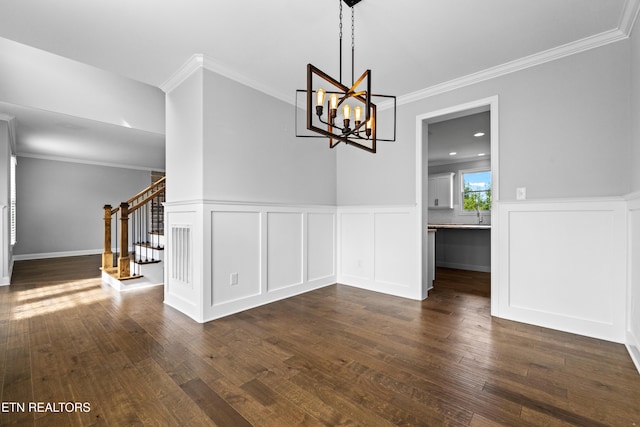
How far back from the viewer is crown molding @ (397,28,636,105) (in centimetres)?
238

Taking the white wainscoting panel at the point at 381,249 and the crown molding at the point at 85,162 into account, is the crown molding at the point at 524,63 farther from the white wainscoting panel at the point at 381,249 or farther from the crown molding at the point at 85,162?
the crown molding at the point at 85,162

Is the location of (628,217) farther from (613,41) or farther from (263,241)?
(263,241)

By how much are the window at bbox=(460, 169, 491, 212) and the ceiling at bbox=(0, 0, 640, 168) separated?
12.0 feet

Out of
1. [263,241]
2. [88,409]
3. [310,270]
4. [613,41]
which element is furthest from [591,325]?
[88,409]

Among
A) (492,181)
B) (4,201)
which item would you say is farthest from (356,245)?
(4,201)

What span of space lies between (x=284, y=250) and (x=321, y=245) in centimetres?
71

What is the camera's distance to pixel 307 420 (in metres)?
1.41

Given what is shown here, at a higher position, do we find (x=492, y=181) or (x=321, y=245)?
(x=492, y=181)

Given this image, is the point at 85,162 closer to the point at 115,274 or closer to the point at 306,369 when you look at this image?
the point at 115,274

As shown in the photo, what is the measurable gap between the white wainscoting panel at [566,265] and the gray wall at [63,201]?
357 inches

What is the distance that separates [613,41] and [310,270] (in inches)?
146

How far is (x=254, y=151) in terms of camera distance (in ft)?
10.6

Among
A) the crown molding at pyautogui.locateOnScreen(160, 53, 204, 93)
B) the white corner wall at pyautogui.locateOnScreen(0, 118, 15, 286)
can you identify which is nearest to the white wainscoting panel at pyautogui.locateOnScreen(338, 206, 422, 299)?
the crown molding at pyautogui.locateOnScreen(160, 53, 204, 93)

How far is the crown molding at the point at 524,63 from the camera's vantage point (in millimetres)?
2381
